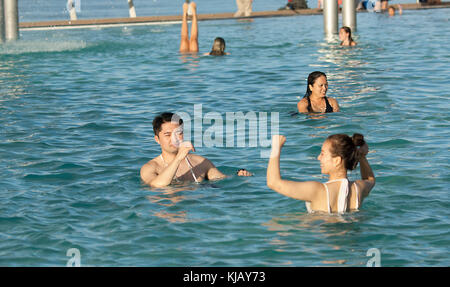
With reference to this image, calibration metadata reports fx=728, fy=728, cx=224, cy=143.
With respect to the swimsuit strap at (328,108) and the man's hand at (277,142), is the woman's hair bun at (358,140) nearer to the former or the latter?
the man's hand at (277,142)

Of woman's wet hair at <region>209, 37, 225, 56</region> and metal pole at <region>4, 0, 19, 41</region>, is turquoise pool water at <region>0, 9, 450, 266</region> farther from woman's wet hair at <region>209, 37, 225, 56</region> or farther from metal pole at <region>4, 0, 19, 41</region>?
metal pole at <region>4, 0, 19, 41</region>

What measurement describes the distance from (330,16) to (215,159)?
16700 mm

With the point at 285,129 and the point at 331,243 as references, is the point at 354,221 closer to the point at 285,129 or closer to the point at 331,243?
the point at 331,243

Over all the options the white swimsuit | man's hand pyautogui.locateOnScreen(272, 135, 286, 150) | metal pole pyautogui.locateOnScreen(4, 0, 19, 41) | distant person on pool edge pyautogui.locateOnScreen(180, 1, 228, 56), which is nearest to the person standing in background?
metal pole pyautogui.locateOnScreen(4, 0, 19, 41)

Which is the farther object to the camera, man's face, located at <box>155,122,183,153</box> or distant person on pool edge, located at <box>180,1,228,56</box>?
distant person on pool edge, located at <box>180,1,228,56</box>

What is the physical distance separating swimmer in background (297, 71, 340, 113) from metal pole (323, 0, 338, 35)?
13.5 meters

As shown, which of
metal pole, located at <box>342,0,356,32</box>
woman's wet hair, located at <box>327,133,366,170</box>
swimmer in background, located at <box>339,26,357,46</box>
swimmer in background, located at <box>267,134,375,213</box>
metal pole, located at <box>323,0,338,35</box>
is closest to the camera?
swimmer in background, located at <box>267,134,375,213</box>

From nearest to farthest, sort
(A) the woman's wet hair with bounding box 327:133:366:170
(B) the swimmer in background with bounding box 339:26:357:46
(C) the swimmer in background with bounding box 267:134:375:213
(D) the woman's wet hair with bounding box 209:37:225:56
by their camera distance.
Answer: (C) the swimmer in background with bounding box 267:134:375:213 → (A) the woman's wet hair with bounding box 327:133:366:170 → (D) the woman's wet hair with bounding box 209:37:225:56 → (B) the swimmer in background with bounding box 339:26:357:46

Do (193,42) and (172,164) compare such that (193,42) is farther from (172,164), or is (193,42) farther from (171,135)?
(172,164)

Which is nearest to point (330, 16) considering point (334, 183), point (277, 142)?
point (334, 183)

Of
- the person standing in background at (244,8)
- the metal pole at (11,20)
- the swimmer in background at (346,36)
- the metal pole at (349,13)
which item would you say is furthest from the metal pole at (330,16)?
the metal pole at (11,20)

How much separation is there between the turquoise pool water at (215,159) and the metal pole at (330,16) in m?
3.70

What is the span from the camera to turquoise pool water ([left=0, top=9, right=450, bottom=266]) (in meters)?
6.61
